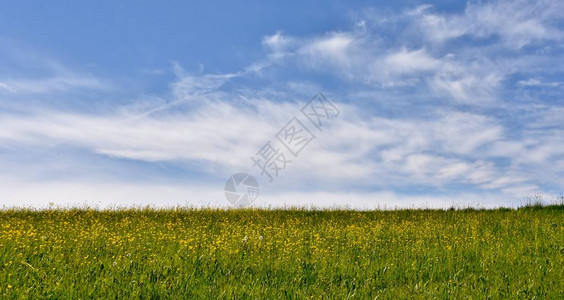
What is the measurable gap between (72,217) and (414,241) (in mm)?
13307

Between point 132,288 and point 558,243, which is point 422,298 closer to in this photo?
point 132,288

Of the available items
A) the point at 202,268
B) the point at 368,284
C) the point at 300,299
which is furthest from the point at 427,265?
the point at 202,268

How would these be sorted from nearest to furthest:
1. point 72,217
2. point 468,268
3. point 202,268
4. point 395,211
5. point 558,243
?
point 202,268 → point 468,268 → point 558,243 → point 72,217 → point 395,211

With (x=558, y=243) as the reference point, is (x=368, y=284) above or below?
below

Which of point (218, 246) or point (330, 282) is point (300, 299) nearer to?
point (330, 282)

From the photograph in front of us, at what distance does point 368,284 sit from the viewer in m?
6.81

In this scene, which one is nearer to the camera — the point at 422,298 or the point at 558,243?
the point at 422,298

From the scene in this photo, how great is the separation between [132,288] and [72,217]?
12.6 metres

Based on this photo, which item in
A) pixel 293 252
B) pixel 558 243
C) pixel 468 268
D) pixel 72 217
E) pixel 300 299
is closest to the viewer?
pixel 300 299

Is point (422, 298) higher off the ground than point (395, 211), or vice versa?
point (395, 211)

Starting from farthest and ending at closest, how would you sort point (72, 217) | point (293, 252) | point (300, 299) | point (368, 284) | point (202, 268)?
point (72, 217) < point (293, 252) < point (202, 268) < point (368, 284) < point (300, 299)

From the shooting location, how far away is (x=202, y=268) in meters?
7.61

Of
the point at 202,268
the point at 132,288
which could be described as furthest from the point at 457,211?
the point at 132,288

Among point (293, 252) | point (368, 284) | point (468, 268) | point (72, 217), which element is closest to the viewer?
point (368, 284)
